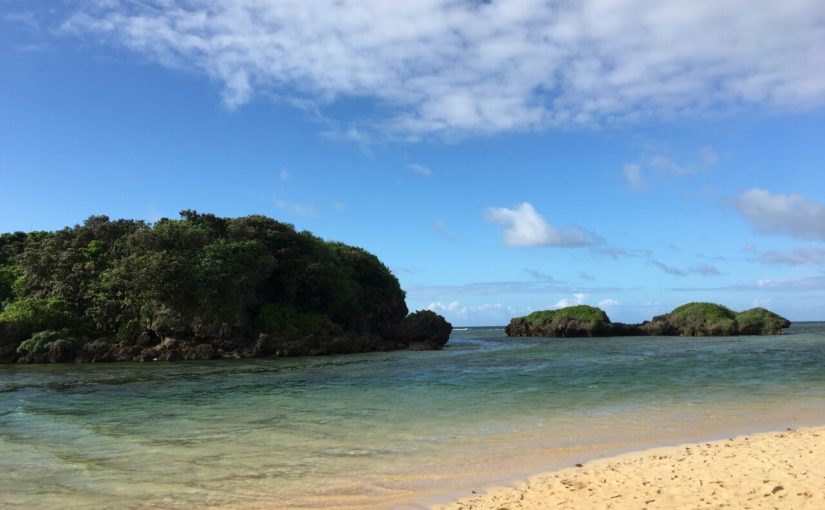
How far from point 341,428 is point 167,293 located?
111 ft

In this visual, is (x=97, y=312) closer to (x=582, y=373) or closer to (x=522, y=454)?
(x=582, y=373)

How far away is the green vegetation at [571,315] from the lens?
8861cm

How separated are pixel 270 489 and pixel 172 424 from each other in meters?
7.70

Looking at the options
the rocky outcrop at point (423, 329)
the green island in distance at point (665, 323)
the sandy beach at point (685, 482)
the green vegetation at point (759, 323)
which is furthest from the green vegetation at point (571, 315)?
the sandy beach at point (685, 482)

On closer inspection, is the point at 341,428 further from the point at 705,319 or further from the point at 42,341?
the point at 705,319

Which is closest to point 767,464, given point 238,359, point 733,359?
point 733,359

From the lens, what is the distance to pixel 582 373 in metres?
27.5

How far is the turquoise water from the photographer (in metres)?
9.15

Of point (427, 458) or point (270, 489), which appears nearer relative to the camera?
point (270, 489)

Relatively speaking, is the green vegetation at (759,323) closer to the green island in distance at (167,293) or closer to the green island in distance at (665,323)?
the green island in distance at (665,323)

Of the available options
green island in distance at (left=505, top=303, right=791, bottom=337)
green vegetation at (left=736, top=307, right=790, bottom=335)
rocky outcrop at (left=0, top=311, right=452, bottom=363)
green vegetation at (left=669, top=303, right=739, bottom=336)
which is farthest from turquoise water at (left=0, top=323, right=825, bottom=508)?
green vegetation at (left=736, top=307, right=790, bottom=335)

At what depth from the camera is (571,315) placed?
91438mm

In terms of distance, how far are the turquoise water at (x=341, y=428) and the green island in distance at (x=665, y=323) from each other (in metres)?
56.8

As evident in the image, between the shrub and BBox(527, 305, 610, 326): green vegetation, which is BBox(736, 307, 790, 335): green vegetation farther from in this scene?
the shrub
